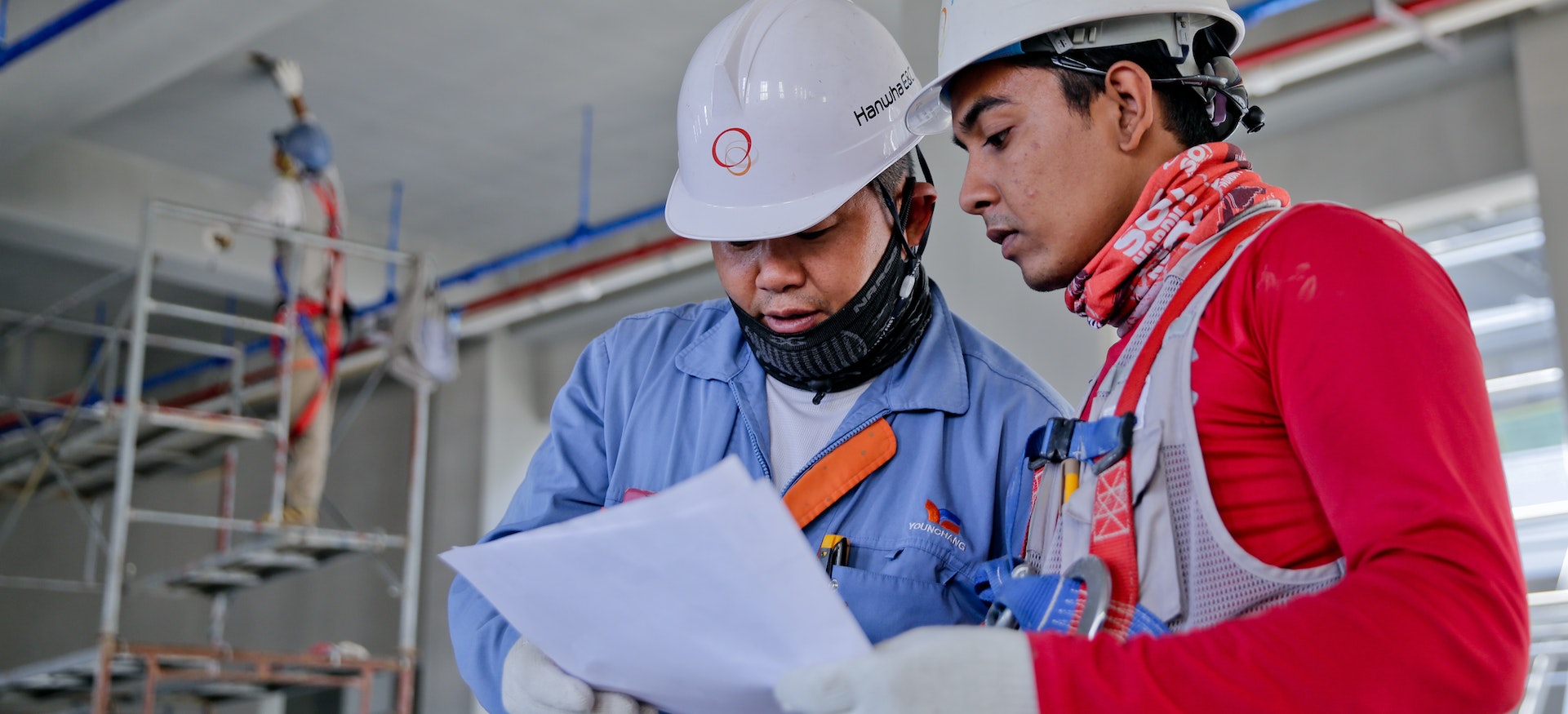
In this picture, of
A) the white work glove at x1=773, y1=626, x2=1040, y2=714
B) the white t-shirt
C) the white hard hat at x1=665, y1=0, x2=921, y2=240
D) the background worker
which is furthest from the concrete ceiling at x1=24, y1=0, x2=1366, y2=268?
the white work glove at x1=773, y1=626, x2=1040, y2=714

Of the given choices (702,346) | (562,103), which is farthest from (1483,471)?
(562,103)

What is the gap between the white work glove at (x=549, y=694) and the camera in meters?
1.55

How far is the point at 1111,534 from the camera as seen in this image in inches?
52.9

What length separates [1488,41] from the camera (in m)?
6.61

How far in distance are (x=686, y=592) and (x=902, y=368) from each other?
40.7 inches

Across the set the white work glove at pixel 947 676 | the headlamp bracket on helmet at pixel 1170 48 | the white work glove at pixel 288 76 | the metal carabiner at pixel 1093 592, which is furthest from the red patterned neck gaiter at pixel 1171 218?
the white work glove at pixel 288 76

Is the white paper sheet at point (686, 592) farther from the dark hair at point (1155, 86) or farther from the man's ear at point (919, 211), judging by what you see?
the man's ear at point (919, 211)

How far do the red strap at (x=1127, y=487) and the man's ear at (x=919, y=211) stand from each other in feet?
3.06

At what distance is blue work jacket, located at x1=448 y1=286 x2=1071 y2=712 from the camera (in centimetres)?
189

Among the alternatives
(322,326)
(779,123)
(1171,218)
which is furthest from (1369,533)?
(322,326)

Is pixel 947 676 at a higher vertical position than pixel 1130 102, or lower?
lower

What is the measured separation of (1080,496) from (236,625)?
13163 millimetres

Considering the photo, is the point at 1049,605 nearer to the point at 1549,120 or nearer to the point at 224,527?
the point at 1549,120

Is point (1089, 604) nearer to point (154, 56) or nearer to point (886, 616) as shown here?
point (886, 616)
